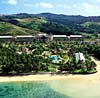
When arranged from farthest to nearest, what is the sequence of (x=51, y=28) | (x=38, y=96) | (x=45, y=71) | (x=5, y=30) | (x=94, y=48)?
(x=51, y=28) < (x=5, y=30) < (x=94, y=48) < (x=45, y=71) < (x=38, y=96)

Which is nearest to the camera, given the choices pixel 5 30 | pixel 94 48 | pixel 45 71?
pixel 45 71

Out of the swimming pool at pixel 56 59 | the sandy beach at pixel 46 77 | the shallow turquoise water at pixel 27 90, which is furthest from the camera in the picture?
the swimming pool at pixel 56 59

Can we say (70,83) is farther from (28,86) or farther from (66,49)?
(66,49)

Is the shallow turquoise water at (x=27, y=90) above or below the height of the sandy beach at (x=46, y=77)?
below

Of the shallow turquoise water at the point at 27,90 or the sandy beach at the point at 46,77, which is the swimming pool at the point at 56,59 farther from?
the shallow turquoise water at the point at 27,90

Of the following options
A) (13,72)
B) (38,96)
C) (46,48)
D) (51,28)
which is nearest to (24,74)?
(13,72)

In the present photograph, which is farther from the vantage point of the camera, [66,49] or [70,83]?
[66,49]

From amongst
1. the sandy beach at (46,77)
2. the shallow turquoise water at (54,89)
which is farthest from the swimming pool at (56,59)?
the shallow turquoise water at (54,89)

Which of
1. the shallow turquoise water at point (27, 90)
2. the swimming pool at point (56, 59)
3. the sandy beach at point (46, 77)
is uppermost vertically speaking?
the swimming pool at point (56, 59)

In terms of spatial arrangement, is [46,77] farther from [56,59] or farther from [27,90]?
[56,59]
